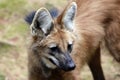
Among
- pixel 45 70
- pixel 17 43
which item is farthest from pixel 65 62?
pixel 17 43

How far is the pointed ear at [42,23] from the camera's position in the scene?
4.67 meters

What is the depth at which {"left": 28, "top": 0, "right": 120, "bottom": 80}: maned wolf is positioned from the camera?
15.6ft

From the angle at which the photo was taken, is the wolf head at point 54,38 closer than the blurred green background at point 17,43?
Yes

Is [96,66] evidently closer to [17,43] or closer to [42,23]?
[17,43]

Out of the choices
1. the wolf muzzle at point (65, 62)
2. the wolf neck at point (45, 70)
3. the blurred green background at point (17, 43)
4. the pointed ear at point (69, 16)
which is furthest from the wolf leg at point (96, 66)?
the wolf muzzle at point (65, 62)

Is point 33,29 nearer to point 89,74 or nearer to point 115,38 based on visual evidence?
point 115,38

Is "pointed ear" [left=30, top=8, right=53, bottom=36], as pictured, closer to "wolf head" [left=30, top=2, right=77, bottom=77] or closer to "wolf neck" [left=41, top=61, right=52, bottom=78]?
"wolf head" [left=30, top=2, right=77, bottom=77]

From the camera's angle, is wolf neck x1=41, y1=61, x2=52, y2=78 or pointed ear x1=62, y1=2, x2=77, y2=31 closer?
pointed ear x1=62, y1=2, x2=77, y2=31

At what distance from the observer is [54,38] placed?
4.79m

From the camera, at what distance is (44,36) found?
15.8 feet

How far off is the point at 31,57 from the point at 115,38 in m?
1.29

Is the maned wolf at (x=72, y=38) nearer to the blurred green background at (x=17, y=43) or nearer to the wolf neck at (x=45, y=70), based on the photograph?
the wolf neck at (x=45, y=70)

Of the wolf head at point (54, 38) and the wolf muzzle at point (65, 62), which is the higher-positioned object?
the wolf head at point (54, 38)

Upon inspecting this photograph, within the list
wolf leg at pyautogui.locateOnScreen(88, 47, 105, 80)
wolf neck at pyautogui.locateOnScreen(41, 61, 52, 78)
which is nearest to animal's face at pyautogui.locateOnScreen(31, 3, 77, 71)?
wolf neck at pyautogui.locateOnScreen(41, 61, 52, 78)
